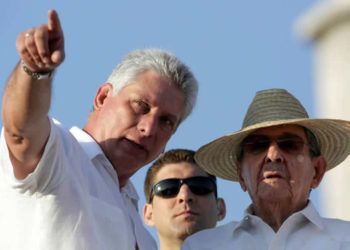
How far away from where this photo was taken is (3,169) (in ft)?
21.9

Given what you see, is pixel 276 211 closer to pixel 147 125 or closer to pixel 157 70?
pixel 147 125

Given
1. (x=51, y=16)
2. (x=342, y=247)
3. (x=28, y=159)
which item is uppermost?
(x=51, y=16)

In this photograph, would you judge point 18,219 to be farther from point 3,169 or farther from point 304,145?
point 304,145

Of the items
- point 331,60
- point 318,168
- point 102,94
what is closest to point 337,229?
point 318,168

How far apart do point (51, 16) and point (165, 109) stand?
56.6 inches

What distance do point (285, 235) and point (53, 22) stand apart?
1.74 meters

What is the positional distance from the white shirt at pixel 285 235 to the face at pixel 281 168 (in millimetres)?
93

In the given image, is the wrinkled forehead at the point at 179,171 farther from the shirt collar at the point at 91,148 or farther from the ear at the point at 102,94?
the ear at the point at 102,94

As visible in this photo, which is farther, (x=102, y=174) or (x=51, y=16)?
(x=102, y=174)

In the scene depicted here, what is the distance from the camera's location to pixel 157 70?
25.6 feet

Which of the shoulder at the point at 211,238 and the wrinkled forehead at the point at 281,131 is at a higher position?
the wrinkled forehead at the point at 281,131

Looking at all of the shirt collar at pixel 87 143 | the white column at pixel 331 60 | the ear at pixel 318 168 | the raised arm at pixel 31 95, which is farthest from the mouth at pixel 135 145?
the white column at pixel 331 60

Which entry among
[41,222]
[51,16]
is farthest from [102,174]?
[51,16]

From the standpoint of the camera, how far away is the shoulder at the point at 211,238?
25.0 feet
